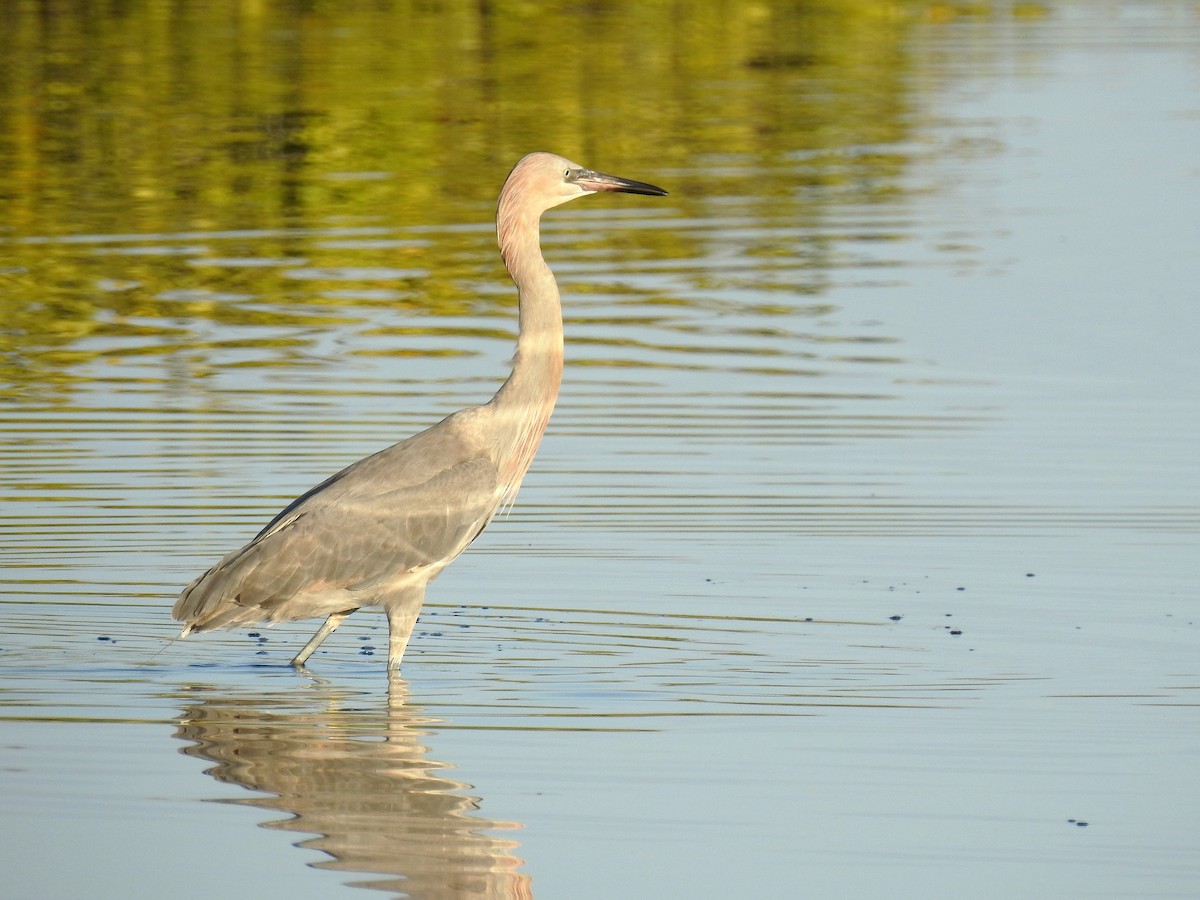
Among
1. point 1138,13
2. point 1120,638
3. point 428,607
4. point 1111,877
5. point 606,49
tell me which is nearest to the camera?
point 1111,877

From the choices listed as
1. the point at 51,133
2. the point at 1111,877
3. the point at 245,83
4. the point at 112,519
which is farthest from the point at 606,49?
the point at 1111,877

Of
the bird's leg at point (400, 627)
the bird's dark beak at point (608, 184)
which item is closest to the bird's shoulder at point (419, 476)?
the bird's leg at point (400, 627)

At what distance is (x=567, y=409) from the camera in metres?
14.0

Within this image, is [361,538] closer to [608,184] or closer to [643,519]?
[608,184]

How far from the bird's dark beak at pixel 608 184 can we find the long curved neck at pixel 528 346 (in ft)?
0.91

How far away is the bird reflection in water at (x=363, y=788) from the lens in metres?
6.93

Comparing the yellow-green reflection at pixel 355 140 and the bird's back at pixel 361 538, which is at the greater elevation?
the bird's back at pixel 361 538

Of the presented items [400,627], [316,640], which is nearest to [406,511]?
[400,627]

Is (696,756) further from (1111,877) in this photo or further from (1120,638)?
(1120,638)

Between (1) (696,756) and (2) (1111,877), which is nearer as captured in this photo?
(2) (1111,877)

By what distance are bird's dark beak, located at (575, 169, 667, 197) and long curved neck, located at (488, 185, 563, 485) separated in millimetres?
277

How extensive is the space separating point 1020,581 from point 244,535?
3.78 meters

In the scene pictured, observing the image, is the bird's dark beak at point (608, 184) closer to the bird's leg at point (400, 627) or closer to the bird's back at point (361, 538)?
the bird's back at point (361, 538)

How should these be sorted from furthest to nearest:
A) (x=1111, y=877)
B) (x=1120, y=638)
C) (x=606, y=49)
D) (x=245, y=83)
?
(x=606, y=49), (x=245, y=83), (x=1120, y=638), (x=1111, y=877)
